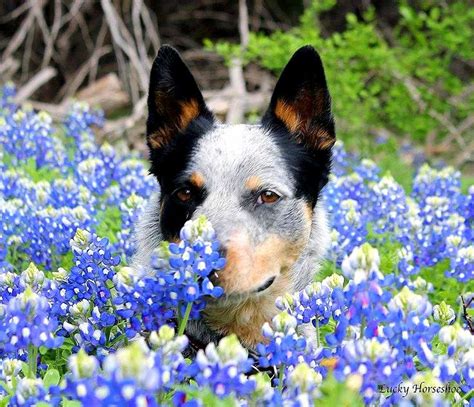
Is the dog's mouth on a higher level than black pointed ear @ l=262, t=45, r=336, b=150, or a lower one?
lower

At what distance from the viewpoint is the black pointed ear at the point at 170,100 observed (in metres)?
3.06

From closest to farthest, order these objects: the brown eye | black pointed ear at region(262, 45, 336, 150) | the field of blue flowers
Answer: the field of blue flowers, the brown eye, black pointed ear at region(262, 45, 336, 150)

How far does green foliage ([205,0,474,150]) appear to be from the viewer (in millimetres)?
7184

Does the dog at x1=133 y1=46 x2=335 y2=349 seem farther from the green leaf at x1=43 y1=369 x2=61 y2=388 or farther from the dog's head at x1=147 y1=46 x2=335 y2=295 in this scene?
the green leaf at x1=43 y1=369 x2=61 y2=388

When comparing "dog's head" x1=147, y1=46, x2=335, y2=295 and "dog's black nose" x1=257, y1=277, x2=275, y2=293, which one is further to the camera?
"dog's head" x1=147, y1=46, x2=335, y2=295

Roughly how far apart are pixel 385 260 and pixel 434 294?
0.30 m

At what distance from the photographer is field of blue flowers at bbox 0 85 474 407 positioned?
1.67 metres

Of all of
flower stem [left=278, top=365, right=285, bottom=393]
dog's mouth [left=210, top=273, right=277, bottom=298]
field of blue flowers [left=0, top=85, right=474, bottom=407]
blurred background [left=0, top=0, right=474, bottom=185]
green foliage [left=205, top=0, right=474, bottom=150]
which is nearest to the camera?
field of blue flowers [left=0, top=85, right=474, bottom=407]

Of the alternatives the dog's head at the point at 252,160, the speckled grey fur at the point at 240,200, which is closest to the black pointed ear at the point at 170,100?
the dog's head at the point at 252,160

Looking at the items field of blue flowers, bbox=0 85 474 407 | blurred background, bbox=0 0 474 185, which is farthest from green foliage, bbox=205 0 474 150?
field of blue flowers, bbox=0 85 474 407

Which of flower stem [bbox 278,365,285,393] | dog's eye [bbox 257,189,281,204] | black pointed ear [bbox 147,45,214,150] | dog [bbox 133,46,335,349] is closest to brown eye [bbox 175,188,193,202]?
dog [bbox 133,46,335,349]

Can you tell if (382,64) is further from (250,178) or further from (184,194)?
(184,194)

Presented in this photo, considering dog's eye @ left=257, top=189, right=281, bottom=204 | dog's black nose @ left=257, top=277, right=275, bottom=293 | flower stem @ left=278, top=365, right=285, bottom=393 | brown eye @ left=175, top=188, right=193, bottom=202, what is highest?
flower stem @ left=278, top=365, right=285, bottom=393

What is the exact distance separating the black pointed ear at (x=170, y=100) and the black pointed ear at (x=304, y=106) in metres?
0.33
